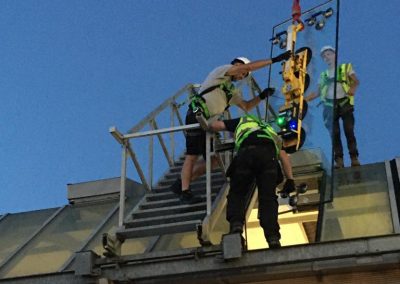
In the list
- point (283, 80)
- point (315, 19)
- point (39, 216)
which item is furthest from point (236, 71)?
point (39, 216)

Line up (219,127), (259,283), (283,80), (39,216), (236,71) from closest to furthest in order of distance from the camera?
1. (259,283)
2. (219,127)
3. (236,71)
4. (283,80)
5. (39,216)

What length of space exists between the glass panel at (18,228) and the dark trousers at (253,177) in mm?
3004

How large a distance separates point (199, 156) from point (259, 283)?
218cm

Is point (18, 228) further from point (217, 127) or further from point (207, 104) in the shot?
point (217, 127)

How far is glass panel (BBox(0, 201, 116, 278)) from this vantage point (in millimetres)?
7574

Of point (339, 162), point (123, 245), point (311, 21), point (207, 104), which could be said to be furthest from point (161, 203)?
point (311, 21)

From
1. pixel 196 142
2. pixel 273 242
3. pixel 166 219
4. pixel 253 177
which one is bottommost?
pixel 273 242

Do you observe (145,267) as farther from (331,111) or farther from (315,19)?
(315,19)

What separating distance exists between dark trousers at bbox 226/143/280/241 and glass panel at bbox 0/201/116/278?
2139mm

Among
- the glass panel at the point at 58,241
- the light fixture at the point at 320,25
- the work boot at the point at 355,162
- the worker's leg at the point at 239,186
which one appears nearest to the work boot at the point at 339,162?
the work boot at the point at 355,162

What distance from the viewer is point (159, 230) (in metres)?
6.73

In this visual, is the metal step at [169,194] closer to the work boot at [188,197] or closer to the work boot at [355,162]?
the work boot at [188,197]

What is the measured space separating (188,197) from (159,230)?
2.56 feet

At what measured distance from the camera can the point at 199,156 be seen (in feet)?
26.1
